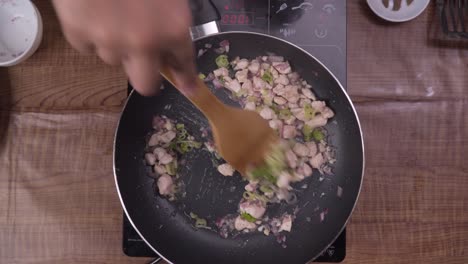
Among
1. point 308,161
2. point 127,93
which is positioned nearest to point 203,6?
point 127,93

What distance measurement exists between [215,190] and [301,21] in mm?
398

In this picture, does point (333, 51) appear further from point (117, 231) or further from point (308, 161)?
point (117, 231)

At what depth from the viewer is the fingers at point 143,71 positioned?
43 centimetres

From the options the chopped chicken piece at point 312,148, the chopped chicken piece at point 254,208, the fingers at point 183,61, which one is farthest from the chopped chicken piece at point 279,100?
the fingers at point 183,61

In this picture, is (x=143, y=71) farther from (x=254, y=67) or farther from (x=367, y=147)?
(x=367, y=147)

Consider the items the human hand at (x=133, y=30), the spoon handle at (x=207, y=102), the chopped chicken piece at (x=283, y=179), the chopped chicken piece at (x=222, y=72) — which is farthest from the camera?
the chopped chicken piece at (x=222, y=72)

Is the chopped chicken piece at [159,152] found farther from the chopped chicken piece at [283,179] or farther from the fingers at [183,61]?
the fingers at [183,61]

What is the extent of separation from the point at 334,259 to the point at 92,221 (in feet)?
1.66

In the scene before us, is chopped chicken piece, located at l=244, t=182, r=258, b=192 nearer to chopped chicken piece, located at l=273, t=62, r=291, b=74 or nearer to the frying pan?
the frying pan

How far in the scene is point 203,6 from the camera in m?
0.88

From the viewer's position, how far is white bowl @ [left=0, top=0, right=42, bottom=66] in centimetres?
90

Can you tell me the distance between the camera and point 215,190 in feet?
3.02

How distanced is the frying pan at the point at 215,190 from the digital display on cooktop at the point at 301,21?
4cm

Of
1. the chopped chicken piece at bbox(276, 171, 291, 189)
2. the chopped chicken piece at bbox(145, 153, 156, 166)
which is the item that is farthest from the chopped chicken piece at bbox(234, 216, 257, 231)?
the chopped chicken piece at bbox(145, 153, 156, 166)
